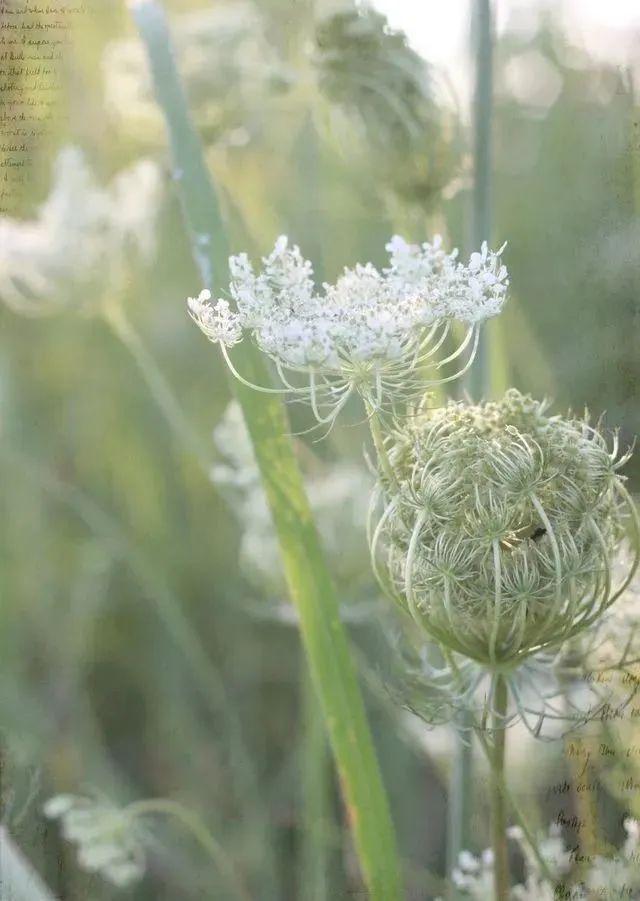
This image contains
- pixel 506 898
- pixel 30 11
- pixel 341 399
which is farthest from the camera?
pixel 30 11

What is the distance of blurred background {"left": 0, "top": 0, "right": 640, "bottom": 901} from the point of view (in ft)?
3.45

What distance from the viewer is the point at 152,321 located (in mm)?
1694

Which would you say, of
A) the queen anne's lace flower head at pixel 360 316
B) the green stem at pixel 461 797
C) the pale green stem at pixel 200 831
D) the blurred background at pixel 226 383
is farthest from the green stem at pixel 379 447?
the pale green stem at pixel 200 831

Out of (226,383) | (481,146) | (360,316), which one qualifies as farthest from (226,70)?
(360,316)

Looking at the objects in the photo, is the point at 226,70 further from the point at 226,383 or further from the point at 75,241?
the point at 226,383

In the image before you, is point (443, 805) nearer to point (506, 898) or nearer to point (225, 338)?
point (506, 898)

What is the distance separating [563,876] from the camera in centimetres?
91

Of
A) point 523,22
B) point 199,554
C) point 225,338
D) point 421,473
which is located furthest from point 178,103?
point 199,554

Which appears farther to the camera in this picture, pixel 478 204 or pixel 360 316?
pixel 478 204

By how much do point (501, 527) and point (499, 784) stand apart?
0.20m

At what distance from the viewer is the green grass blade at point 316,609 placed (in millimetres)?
809

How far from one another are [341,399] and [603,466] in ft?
0.64

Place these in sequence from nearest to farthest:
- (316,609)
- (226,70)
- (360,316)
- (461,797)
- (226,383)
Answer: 1. (360,316)
2. (316,609)
3. (461,797)
4. (226,70)
5. (226,383)

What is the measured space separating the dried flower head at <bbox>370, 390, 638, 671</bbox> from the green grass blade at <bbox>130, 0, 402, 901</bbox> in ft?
0.43
